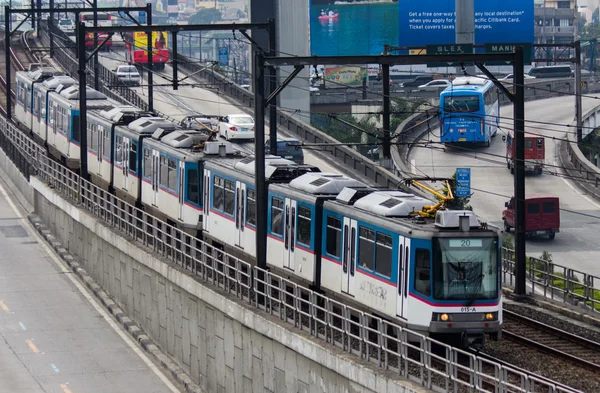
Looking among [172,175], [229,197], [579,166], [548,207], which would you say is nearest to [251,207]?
[229,197]

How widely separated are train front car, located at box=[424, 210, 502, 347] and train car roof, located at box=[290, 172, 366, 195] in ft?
12.8

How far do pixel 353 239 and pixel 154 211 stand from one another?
39.4ft

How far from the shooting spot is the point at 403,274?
72.7 feet

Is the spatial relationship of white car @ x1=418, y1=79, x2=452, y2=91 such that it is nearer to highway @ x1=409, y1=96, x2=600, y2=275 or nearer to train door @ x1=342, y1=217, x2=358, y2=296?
highway @ x1=409, y1=96, x2=600, y2=275

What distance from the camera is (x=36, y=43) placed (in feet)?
279

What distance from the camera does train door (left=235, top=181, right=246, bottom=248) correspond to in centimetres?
2877

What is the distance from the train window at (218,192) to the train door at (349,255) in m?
6.49

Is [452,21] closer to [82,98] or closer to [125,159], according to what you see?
[82,98]

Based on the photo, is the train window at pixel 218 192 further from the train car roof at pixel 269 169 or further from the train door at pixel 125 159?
the train door at pixel 125 159

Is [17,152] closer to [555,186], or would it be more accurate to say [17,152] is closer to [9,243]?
[9,243]

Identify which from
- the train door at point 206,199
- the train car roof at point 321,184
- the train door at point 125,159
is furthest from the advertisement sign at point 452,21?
the train car roof at point 321,184

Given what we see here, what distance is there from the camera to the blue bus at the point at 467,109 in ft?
205

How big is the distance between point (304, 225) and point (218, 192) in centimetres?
510


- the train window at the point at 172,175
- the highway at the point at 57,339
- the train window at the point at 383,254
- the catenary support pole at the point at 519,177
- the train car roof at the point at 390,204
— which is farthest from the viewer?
the train window at the point at 172,175
